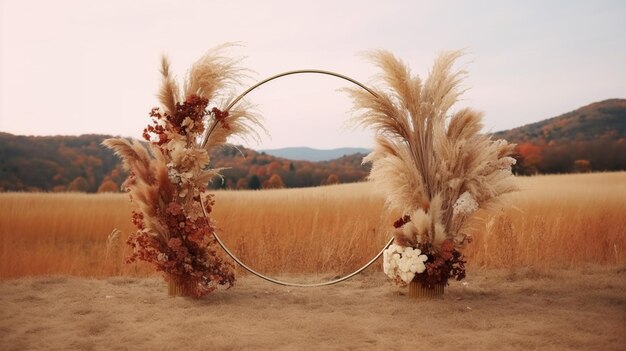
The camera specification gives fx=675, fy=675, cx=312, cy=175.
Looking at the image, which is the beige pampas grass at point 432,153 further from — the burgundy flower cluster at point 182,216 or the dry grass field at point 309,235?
the burgundy flower cluster at point 182,216

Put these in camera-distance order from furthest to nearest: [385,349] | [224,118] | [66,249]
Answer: [66,249] → [224,118] → [385,349]

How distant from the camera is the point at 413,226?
6.93m

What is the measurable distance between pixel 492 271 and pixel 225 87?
4.17 metres

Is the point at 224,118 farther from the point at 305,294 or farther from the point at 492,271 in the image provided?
the point at 492,271

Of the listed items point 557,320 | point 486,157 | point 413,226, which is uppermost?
point 486,157

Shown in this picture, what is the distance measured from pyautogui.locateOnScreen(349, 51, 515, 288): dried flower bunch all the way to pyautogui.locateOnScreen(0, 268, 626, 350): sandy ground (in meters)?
0.52

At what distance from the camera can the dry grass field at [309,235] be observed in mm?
9109

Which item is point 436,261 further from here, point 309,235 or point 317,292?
point 309,235

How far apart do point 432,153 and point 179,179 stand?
2649mm

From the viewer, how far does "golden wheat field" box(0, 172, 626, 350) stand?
18.3 feet

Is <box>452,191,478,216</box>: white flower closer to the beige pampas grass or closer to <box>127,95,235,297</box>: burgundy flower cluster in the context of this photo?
the beige pampas grass

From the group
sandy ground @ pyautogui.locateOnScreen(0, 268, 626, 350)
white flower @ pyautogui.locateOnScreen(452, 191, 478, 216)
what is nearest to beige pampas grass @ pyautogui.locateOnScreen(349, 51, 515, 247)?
white flower @ pyautogui.locateOnScreen(452, 191, 478, 216)

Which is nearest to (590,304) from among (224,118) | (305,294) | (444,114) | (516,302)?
(516,302)

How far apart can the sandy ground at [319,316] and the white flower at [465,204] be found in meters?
0.92
